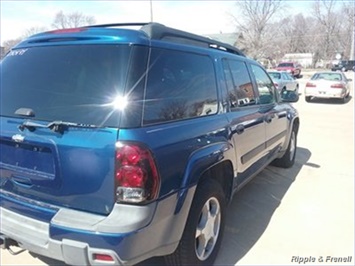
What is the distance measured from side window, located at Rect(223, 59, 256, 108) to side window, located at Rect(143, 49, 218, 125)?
0.34 metres

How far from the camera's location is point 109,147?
2180 mm

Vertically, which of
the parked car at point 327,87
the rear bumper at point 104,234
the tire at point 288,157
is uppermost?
the parked car at point 327,87

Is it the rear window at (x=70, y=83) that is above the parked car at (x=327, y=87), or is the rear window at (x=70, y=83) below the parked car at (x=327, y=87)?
above

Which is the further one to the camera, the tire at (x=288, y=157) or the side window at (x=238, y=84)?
the tire at (x=288, y=157)

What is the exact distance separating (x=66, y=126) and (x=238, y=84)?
209 cm

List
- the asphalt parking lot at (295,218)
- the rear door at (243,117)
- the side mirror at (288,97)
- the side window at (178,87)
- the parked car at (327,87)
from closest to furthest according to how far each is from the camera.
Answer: the side window at (178,87) < the asphalt parking lot at (295,218) < the rear door at (243,117) < the side mirror at (288,97) < the parked car at (327,87)

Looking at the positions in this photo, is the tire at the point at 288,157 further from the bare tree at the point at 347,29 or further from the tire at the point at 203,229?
the bare tree at the point at 347,29

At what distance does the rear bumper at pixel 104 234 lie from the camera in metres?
2.17

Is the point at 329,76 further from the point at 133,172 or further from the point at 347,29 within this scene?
the point at 347,29

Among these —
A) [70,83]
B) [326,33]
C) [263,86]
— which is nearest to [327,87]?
[263,86]

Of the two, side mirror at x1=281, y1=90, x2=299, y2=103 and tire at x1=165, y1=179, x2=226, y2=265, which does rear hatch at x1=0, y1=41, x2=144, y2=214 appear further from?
side mirror at x1=281, y1=90, x2=299, y2=103

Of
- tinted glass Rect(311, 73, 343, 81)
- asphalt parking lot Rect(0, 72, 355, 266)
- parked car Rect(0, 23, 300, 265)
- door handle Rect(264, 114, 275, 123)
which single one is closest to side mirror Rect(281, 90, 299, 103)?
door handle Rect(264, 114, 275, 123)

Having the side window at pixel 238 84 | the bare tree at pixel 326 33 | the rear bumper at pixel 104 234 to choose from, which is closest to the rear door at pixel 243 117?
the side window at pixel 238 84

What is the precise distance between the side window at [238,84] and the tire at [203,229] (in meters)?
0.96
